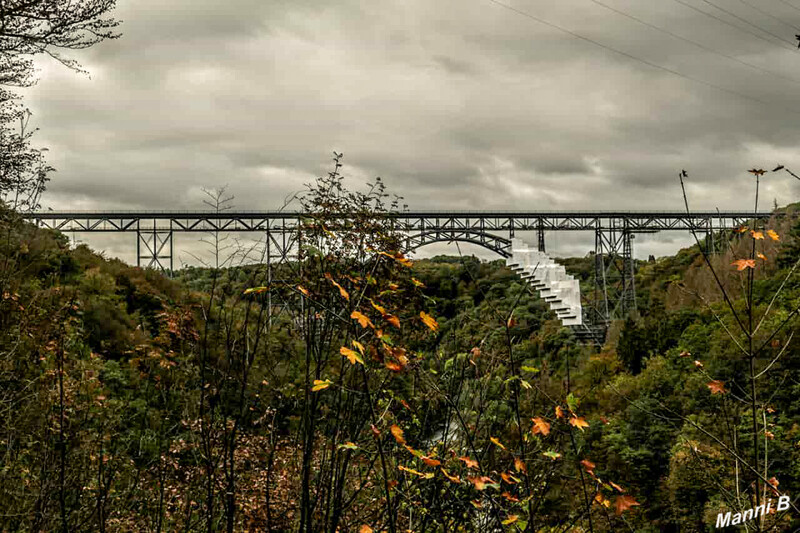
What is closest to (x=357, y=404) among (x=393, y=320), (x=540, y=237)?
(x=393, y=320)

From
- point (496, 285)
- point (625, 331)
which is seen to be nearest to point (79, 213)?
point (496, 285)

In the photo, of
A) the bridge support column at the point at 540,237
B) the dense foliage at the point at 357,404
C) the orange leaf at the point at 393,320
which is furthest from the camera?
the bridge support column at the point at 540,237

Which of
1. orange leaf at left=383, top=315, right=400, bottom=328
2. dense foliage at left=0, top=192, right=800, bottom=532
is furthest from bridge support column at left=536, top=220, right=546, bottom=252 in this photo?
orange leaf at left=383, top=315, right=400, bottom=328

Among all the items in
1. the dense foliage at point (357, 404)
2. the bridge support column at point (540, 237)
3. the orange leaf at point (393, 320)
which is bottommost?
the dense foliage at point (357, 404)

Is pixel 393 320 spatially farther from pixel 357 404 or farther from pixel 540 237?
pixel 540 237

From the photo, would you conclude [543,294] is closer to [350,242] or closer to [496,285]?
[496,285]

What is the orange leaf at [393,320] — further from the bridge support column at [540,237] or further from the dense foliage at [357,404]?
the bridge support column at [540,237]

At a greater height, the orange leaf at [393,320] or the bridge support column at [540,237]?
the bridge support column at [540,237]

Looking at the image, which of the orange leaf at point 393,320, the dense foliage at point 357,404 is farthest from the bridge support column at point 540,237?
the orange leaf at point 393,320

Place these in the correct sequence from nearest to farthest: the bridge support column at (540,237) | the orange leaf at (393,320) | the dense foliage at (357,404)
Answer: the orange leaf at (393,320) < the dense foliage at (357,404) < the bridge support column at (540,237)

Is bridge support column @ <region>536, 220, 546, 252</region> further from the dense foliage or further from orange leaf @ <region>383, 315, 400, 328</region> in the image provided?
orange leaf @ <region>383, 315, 400, 328</region>

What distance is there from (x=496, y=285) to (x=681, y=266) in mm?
6161

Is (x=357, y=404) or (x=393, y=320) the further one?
(x=357, y=404)

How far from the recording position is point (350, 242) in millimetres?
3518
